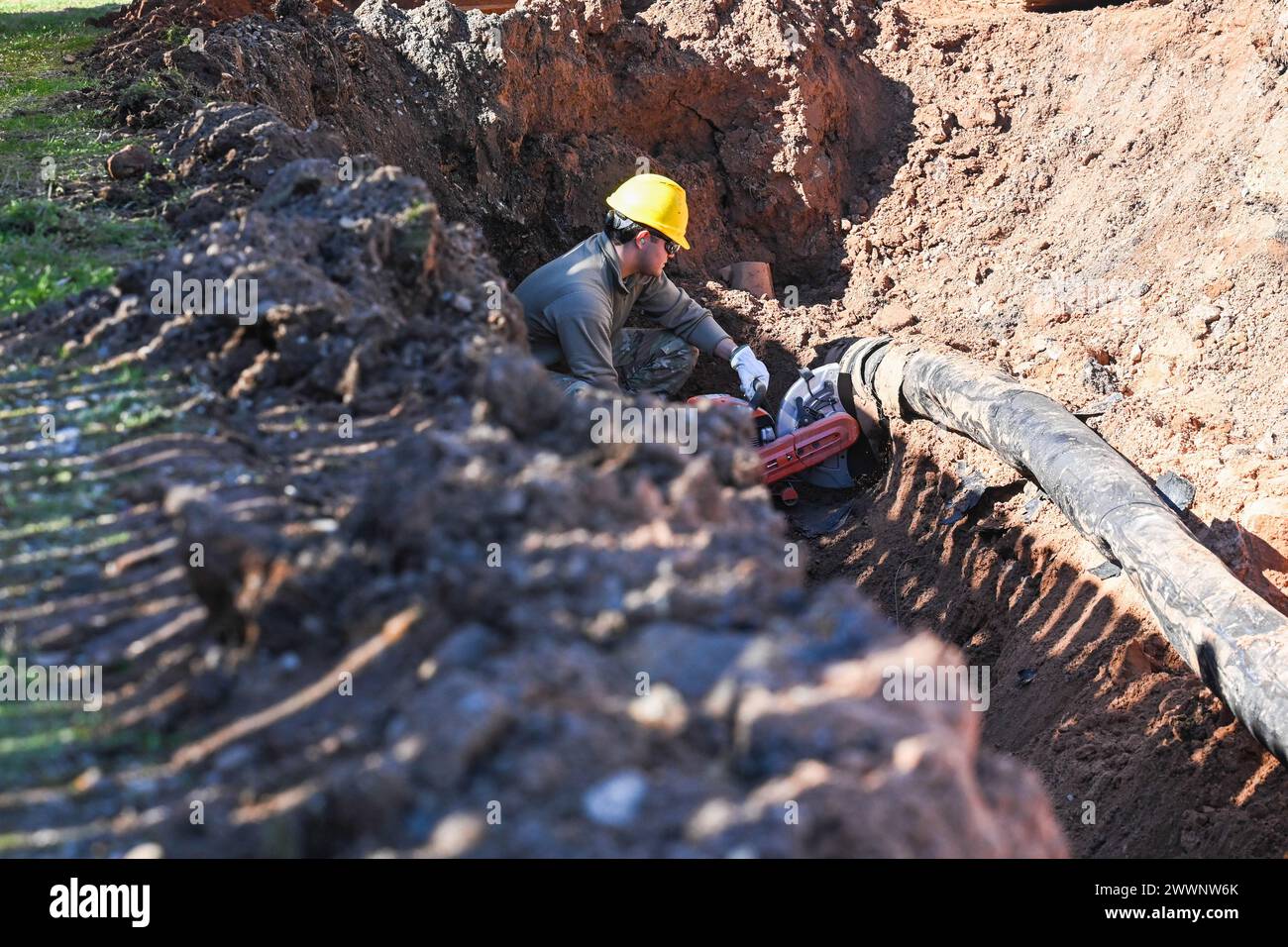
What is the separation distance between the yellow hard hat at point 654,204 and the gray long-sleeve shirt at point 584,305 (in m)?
0.22

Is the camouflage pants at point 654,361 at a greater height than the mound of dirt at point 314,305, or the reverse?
the camouflage pants at point 654,361

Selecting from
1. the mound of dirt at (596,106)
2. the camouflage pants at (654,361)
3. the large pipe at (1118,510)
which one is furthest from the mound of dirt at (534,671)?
the mound of dirt at (596,106)

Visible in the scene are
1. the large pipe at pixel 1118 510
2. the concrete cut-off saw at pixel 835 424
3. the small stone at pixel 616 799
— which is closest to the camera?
the small stone at pixel 616 799

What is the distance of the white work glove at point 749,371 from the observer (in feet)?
18.4

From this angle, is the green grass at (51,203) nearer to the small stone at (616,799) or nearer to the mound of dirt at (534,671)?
the mound of dirt at (534,671)

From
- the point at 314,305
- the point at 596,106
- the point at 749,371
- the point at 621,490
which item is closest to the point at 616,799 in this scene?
the point at 621,490

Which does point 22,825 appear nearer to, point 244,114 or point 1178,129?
point 244,114

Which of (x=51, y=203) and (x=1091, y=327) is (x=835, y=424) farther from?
(x=51, y=203)

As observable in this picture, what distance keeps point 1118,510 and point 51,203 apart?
4.29 metres

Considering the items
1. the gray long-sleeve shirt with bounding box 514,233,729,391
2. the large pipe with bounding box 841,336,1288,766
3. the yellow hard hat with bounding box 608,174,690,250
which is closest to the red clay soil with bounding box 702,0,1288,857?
the large pipe with bounding box 841,336,1288,766

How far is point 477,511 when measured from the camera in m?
2.13

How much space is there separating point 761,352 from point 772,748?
470 cm

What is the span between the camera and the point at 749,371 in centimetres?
562
